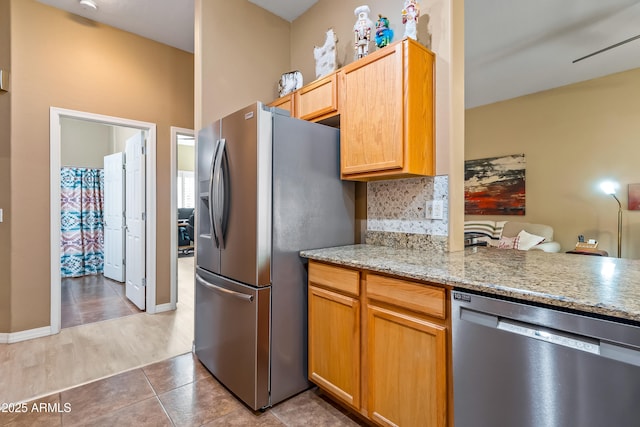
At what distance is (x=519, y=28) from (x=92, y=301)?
5.63 metres

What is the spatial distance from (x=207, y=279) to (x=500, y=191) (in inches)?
196

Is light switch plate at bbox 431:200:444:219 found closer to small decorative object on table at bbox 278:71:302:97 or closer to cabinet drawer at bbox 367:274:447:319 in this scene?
cabinet drawer at bbox 367:274:447:319

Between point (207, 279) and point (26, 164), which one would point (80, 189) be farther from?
point (207, 279)

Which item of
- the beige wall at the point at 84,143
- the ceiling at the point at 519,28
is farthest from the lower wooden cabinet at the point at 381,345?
the beige wall at the point at 84,143

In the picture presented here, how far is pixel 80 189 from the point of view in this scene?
501 cm

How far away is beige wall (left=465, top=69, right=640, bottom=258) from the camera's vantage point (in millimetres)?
4105

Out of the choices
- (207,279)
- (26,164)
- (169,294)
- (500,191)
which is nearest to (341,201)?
(207,279)

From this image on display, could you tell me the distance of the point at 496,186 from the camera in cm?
529

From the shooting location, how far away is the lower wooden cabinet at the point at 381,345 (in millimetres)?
1274

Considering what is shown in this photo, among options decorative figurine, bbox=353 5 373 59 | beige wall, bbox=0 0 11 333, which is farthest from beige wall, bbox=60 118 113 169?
decorative figurine, bbox=353 5 373 59

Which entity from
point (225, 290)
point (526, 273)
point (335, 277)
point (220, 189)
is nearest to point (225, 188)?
point (220, 189)

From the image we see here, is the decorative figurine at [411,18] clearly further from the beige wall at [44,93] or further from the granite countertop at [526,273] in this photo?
the beige wall at [44,93]

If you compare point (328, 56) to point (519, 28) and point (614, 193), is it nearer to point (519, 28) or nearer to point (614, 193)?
point (519, 28)

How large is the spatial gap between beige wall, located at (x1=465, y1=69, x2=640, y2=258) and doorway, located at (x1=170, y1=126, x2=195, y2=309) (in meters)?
5.02
